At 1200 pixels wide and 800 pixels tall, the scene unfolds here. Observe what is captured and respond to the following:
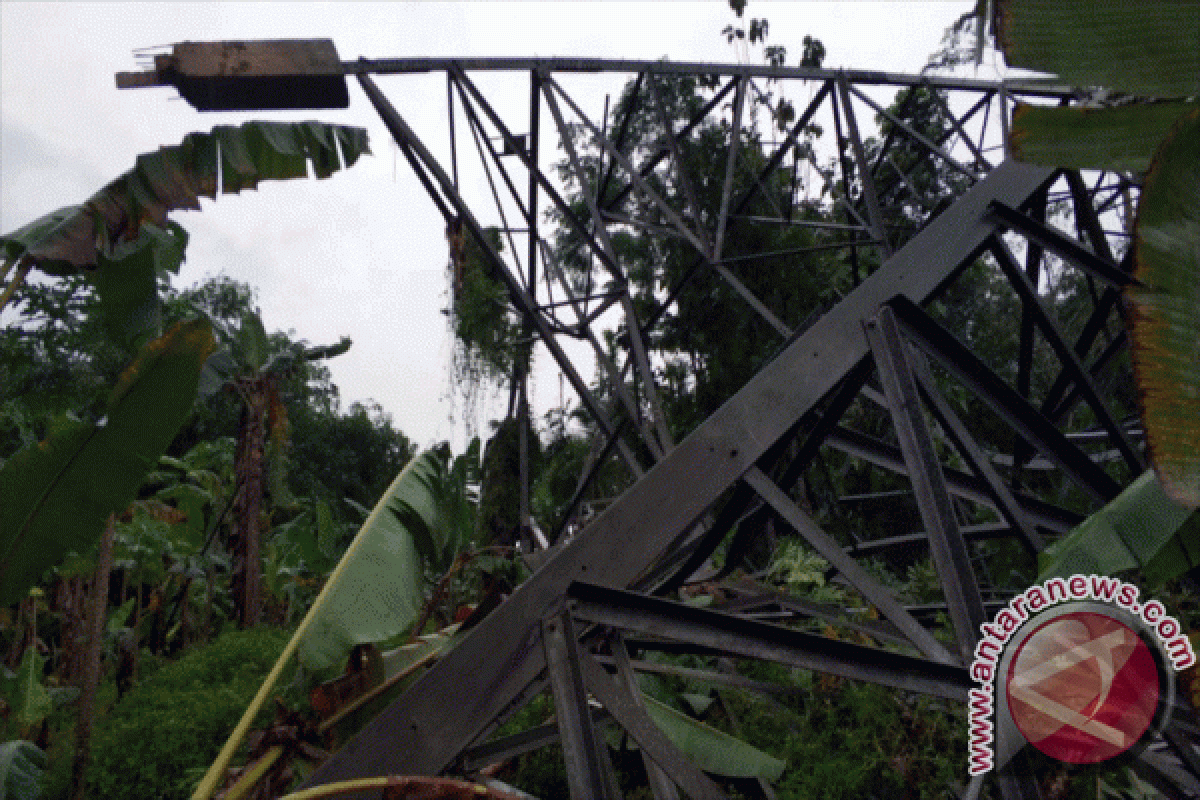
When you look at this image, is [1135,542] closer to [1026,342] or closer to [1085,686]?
[1085,686]

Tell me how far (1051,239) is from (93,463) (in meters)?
3.32

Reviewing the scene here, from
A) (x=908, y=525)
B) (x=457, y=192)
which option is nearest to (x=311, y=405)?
(x=908, y=525)

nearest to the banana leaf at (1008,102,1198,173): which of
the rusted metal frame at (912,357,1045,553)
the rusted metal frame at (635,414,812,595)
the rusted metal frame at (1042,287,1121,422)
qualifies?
the rusted metal frame at (912,357,1045,553)

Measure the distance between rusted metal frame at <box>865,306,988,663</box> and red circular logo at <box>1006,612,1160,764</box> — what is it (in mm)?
172

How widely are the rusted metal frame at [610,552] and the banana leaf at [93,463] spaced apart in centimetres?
127

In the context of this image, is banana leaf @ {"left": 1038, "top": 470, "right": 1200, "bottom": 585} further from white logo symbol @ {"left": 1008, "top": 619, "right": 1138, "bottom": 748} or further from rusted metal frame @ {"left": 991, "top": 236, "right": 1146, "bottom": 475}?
rusted metal frame @ {"left": 991, "top": 236, "right": 1146, "bottom": 475}

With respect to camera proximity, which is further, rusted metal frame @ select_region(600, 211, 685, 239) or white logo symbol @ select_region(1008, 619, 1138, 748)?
rusted metal frame @ select_region(600, 211, 685, 239)

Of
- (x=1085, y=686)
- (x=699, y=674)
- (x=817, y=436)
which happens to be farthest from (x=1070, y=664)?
(x=699, y=674)

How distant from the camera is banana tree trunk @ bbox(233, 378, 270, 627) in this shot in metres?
8.01

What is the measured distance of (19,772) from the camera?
3805mm

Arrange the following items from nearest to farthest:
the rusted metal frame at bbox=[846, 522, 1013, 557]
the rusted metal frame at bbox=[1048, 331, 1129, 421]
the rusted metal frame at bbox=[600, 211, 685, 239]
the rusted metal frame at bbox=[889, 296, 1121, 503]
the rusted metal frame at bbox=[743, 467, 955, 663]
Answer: the rusted metal frame at bbox=[743, 467, 955, 663] → the rusted metal frame at bbox=[889, 296, 1121, 503] → the rusted metal frame at bbox=[1048, 331, 1129, 421] → the rusted metal frame at bbox=[846, 522, 1013, 557] → the rusted metal frame at bbox=[600, 211, 685, 239]

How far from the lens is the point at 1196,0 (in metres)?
1.70

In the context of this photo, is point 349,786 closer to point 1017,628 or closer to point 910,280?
point 1017,628

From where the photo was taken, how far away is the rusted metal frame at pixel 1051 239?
2.81m
